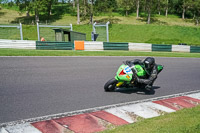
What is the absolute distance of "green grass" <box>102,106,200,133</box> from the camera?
439cm

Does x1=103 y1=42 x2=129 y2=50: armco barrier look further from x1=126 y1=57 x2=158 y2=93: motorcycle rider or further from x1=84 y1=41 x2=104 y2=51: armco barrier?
x1=126 y1=57 x2=158 y2=93: motorcycle rider

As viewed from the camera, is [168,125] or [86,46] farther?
[86,46]

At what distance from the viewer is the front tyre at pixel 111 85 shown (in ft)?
24.5

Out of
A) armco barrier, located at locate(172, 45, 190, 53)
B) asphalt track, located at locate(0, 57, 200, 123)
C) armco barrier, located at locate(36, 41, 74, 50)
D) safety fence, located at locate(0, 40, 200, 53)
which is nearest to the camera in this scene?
asphalt track, located at locate(0, 57, 200, 123)

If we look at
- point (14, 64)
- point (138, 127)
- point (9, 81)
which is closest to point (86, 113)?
point (138, 127)

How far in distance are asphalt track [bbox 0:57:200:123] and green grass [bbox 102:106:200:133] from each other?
173cm

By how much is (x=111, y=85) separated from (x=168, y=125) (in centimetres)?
315

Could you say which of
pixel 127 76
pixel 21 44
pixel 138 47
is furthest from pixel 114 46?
pixel 127 76

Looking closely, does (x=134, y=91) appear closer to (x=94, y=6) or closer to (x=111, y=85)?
(x=111, y=85)

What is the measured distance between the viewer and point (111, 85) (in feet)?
25.0

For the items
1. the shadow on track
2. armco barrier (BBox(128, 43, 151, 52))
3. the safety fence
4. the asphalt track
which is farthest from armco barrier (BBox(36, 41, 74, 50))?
the shadow on track

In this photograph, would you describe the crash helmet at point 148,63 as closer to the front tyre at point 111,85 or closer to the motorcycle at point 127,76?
the motorcycle at point 127,76

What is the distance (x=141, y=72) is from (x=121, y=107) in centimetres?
178

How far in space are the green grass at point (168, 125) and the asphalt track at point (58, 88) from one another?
1.73m
